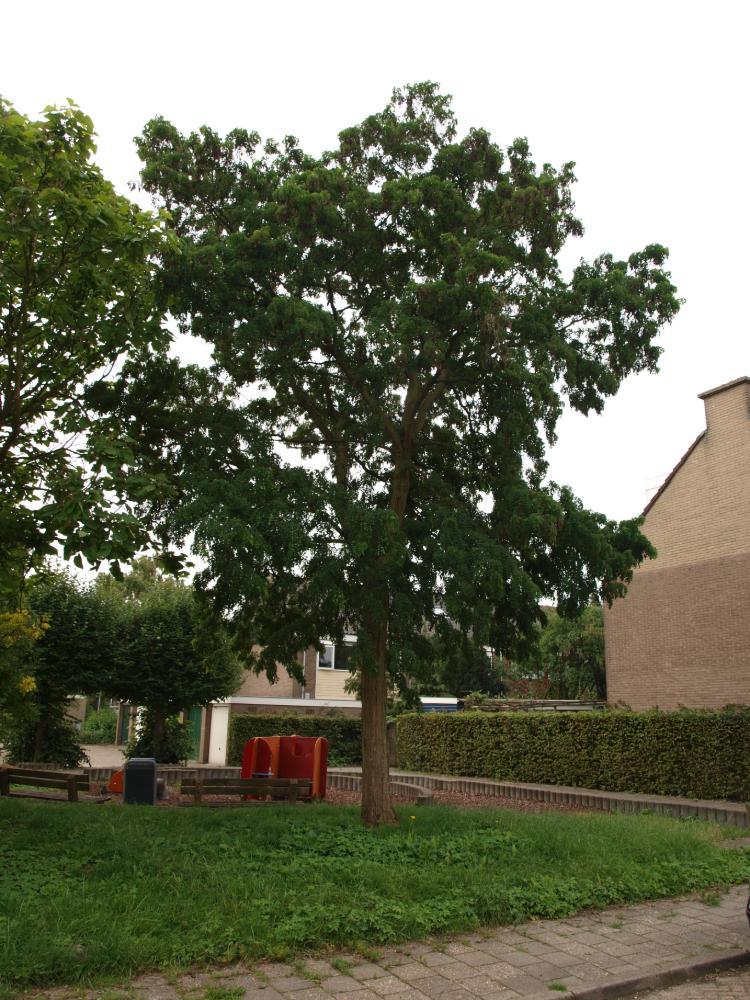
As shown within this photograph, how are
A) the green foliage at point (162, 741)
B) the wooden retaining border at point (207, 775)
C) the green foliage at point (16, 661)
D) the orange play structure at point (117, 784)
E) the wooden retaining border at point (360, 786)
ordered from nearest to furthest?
the green foliage at point (16, 661) → the wooden retaining border at point (360, 786) → the orange play structure at point (117, 784) → the wooden retaining border at point (207, 775) → the green foliage at point (162, 741)

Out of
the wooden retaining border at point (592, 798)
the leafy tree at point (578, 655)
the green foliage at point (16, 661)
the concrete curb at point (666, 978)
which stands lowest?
the concrete curb at point (666, 978)

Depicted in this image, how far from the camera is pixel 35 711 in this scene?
61.1 ft

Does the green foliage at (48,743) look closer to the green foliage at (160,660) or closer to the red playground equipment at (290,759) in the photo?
Answer: the green foliage at (160,660)

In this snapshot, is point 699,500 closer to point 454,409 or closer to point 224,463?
point 454,409

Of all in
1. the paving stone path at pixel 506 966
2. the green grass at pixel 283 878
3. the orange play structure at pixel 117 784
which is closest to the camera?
the paving stone path at pixel 506 966

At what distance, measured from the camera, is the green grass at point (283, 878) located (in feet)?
18.7

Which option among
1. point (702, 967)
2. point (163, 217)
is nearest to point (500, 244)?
point (163, 217)

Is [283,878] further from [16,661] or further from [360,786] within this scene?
[360,786]

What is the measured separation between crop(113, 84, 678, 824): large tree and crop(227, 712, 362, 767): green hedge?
14.6m

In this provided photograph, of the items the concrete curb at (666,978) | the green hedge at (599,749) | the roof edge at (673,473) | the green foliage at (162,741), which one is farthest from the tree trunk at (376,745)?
the roof edge at (673,473)

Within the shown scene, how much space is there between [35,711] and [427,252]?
43.8 feet

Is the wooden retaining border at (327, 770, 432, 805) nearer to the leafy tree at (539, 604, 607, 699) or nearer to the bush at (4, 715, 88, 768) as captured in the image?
the bush at (4, 715, 88, 768)

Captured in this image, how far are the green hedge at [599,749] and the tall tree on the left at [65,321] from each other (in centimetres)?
1204

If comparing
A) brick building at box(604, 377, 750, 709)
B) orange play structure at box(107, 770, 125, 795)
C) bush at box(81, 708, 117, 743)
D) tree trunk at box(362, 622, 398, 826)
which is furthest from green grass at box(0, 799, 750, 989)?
bush at box(81, 708, 117, 743)
